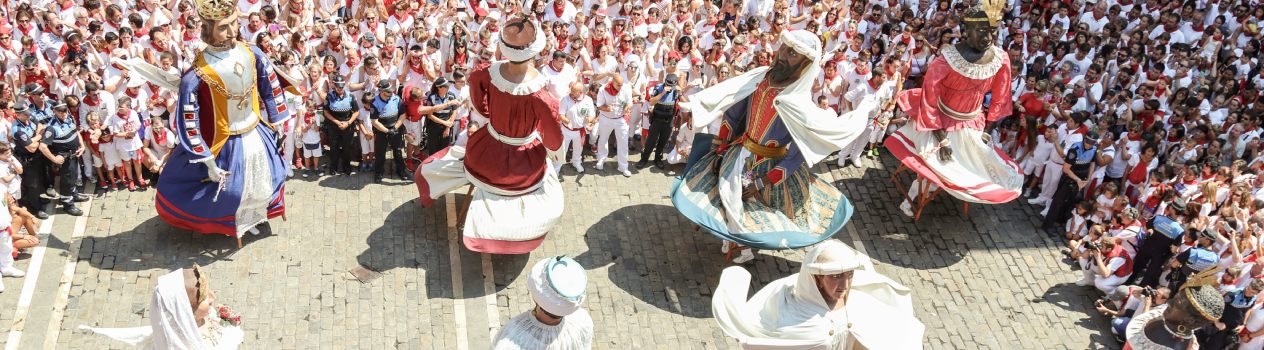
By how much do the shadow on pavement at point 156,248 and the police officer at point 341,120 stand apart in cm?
149

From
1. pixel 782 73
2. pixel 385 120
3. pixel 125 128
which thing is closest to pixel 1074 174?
pixel 782 73

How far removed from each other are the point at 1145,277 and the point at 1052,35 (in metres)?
5.36

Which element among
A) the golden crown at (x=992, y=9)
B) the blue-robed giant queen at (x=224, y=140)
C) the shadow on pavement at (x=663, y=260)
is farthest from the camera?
the golden crown at (x=992, y=9)

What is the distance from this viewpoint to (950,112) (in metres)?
11.8

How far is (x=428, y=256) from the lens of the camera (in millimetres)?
11000

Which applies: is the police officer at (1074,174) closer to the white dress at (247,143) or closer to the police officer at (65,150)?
the white dress at (247,143)

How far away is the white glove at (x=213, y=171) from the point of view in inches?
389

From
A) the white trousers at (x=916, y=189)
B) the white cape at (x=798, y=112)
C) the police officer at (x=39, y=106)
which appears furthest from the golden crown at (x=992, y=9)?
the police officer at (x=39, y=106)

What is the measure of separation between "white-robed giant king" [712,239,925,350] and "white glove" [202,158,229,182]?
4.95 metres

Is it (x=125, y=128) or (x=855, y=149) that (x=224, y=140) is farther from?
(x=855, y=149)

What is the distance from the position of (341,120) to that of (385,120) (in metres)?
0.46

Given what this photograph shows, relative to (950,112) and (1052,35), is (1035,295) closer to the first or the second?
(950,112)

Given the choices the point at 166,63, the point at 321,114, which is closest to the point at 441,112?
the point at 321,114

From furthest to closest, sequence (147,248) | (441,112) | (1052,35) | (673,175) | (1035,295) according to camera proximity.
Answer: (1052,35) → (673,175) → (441,112) → (1035,295) → (147,248)
